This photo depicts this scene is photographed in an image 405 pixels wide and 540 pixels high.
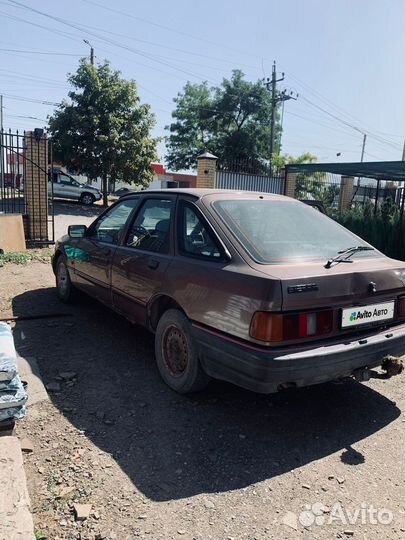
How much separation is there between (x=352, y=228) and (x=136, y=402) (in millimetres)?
9357

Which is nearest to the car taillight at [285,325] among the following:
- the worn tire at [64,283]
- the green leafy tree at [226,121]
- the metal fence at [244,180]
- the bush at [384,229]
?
the worn tire at [64,283]

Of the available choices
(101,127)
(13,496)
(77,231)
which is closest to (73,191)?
(101,127)

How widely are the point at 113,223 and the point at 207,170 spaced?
1066 centimetres

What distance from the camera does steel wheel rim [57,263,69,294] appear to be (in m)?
5.73

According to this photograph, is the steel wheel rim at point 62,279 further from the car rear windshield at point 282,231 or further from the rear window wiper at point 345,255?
the rear window wiper at point 345,255

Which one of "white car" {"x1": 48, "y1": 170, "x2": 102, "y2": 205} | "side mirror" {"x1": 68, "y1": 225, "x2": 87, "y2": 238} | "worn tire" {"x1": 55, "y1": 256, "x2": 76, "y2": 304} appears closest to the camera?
"side mirror" {"x1": 68, "y1": 225, "x2": 87, "y2": 238}

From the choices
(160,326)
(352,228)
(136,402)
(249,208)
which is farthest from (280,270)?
(352,228)

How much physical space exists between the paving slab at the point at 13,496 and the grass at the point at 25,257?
605 cm

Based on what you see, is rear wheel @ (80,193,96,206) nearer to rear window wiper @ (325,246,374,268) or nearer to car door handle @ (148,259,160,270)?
car door handle @ (148,259,160,270)

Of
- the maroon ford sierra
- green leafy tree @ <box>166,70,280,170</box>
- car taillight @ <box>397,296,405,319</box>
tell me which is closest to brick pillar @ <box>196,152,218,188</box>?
the maroon ford sierra

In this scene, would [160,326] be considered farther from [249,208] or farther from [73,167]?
[73,167]

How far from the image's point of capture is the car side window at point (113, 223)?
4.47 meters

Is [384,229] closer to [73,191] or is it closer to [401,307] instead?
[401,307]

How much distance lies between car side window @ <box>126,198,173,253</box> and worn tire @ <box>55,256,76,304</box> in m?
1.80
